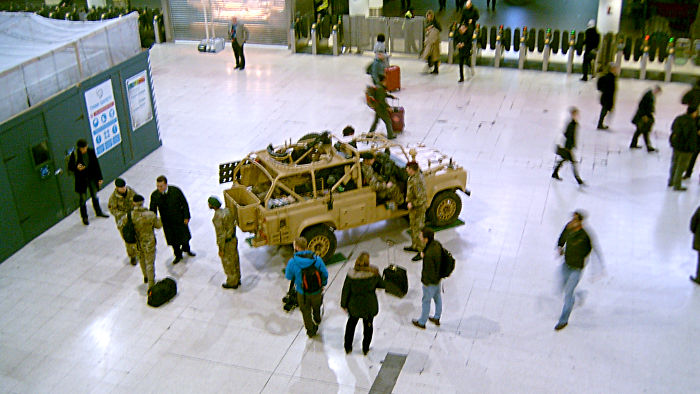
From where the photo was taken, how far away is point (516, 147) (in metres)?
14.2

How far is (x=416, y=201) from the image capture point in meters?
9.94

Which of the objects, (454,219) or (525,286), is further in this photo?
(454,219)

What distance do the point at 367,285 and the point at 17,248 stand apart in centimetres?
634

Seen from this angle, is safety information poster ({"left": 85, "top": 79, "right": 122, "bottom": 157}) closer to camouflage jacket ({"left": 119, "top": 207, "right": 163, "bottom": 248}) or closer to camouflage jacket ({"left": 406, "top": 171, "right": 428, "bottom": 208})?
camouflage jacket ({"left": 119, "top": 207, "right": 163, "bottom": 248})

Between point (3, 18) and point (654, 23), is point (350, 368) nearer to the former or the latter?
point (3, 18)

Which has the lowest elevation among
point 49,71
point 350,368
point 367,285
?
point 350,368

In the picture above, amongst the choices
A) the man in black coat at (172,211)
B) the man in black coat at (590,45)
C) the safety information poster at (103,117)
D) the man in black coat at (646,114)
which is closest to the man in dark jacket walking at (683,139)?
the man in black coat at (646,114)

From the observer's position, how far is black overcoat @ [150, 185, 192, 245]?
984cm

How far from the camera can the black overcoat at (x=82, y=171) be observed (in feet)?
36.3

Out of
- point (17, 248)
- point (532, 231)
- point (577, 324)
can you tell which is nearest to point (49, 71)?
point (17, 248)

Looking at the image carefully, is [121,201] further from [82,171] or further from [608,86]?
[608,86]

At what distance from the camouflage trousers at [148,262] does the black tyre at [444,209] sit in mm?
4281

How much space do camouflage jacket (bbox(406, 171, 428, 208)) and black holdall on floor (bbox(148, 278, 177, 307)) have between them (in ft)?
11.7

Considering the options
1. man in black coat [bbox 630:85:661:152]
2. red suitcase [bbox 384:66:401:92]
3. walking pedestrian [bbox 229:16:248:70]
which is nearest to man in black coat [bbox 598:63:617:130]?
man in black coat [bbox 630:85:661:152]
